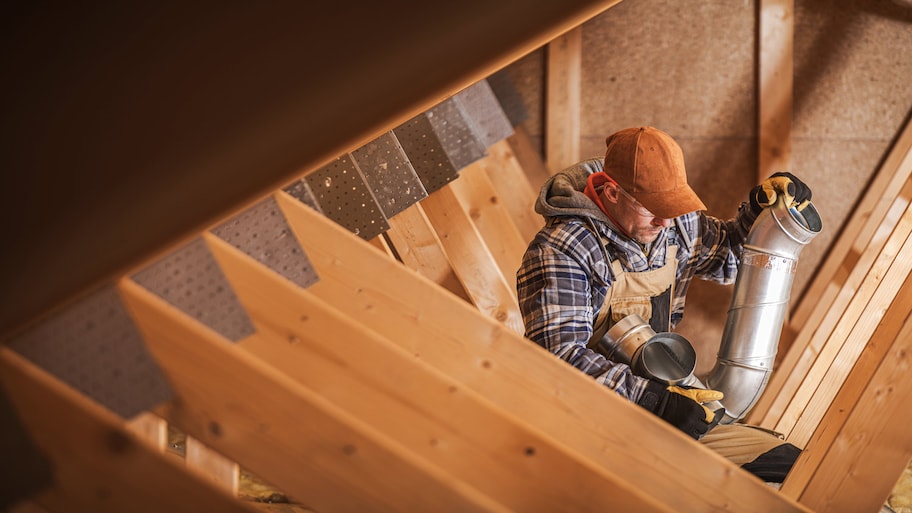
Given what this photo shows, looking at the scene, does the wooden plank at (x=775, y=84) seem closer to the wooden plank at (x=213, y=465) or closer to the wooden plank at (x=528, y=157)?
the wooden plank at (x=528, y=157)

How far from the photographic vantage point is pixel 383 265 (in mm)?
1458

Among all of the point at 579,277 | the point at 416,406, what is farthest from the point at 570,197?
the point at 416,406

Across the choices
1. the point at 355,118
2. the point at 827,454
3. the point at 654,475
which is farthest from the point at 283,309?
the point at 827,454

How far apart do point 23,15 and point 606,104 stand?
10.3 ft

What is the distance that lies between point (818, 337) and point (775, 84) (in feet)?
3.74

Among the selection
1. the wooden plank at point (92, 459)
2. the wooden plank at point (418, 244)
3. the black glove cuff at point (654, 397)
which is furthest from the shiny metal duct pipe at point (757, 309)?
the wooden plank at point (92, 459)

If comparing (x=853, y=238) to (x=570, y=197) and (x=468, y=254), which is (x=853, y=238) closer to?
(x=468, y=254)

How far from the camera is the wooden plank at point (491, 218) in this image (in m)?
2.96

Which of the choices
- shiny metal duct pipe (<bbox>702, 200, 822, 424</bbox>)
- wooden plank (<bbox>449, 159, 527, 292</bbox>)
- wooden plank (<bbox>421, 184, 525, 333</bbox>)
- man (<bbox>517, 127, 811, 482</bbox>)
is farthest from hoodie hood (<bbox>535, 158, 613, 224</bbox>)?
wooden plank (<bbox>449, 159, 527, 292</bbox>)

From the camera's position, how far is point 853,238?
3467 millimetres

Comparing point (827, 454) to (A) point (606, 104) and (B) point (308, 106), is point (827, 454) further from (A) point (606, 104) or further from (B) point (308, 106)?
(A) point (606, 104)

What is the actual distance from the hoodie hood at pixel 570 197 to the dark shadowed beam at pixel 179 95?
141 cm

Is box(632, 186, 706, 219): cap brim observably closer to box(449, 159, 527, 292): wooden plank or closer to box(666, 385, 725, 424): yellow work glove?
box(666, 385, 725, 424): yellow work glove

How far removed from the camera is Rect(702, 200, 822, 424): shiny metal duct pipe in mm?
2205
